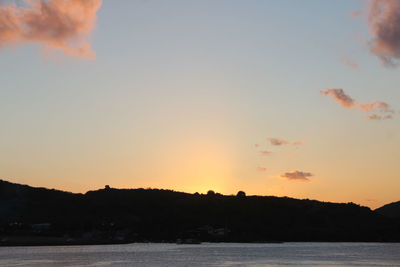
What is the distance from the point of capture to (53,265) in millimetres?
142000

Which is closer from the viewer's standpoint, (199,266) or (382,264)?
(199,266)

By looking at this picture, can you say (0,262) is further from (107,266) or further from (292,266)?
(292,266)

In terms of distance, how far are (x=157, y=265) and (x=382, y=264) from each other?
172 ft

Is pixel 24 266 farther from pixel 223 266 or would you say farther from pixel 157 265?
pixel 223 266

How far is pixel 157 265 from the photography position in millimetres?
145625

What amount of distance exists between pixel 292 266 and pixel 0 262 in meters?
65.3

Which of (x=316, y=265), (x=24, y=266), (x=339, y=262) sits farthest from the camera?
(x=339, y=262)

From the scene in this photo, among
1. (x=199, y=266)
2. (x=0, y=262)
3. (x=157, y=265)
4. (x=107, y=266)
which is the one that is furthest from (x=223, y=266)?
(x=0, y=262)

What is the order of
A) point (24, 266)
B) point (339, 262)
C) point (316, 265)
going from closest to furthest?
point (24, 266) → point (316, 265) → point (339, 262)

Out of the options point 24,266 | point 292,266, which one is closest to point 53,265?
point 24,266

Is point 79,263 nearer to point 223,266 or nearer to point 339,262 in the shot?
point 223,266

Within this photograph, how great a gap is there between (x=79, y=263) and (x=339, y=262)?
6193 cm

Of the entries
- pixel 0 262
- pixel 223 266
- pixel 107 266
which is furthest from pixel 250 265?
pixel 0 262

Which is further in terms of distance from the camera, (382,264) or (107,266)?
(382,264)
